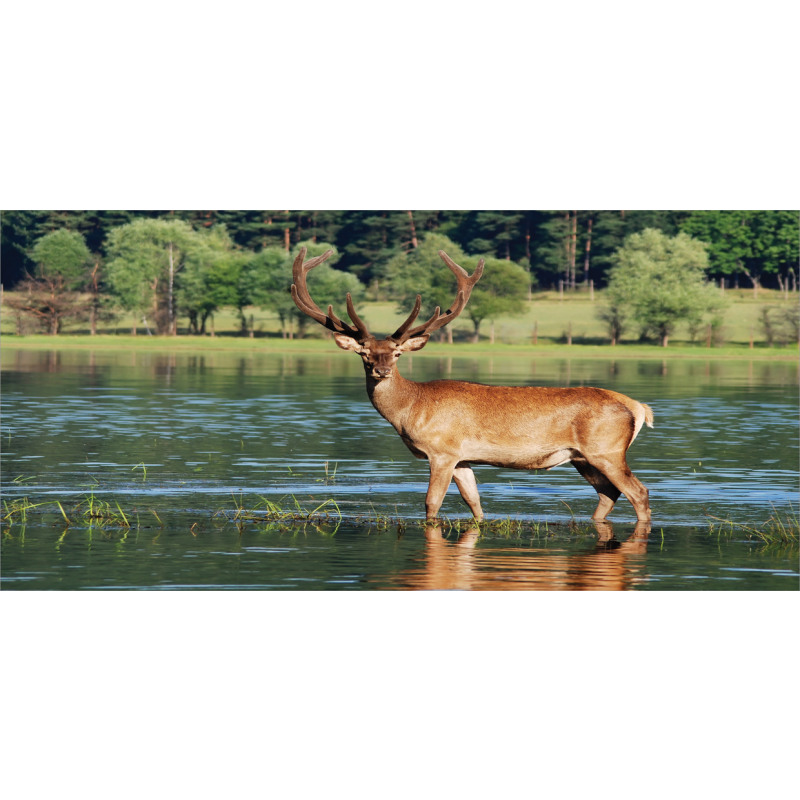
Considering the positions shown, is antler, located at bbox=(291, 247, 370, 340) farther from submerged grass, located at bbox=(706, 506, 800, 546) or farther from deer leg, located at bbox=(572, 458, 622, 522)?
submerged grass, located at bbox=(706, 506, 800, 546)

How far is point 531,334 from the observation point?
317 ft

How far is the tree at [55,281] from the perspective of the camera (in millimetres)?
95062

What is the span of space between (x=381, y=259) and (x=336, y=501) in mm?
97617

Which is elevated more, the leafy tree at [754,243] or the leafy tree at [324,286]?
the leafy tree at [754,243]

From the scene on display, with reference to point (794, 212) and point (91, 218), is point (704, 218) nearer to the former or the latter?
point (794, 212)

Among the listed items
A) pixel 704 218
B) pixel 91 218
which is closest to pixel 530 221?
pixel 704 218

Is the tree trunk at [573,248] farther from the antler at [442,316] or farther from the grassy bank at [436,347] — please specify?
the antler at [442,316]

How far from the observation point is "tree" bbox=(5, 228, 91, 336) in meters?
95.1

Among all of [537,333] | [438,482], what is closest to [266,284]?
[537,333]

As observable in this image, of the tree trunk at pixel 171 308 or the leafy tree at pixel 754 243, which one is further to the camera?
the leafy tree at pixel 754 243

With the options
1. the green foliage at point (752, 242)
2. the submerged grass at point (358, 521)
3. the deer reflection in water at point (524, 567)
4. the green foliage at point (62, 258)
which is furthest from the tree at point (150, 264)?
the deer reflection in water at point (524, 567)

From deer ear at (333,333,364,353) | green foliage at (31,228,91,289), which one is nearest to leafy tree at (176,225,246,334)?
green foliage at (31,228,91,289)

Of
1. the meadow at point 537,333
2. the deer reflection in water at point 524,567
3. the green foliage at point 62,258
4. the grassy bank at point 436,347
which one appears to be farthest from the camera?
the green foliage at point 62,258

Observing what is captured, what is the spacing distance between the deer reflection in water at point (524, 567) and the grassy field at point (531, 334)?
2651 inches
